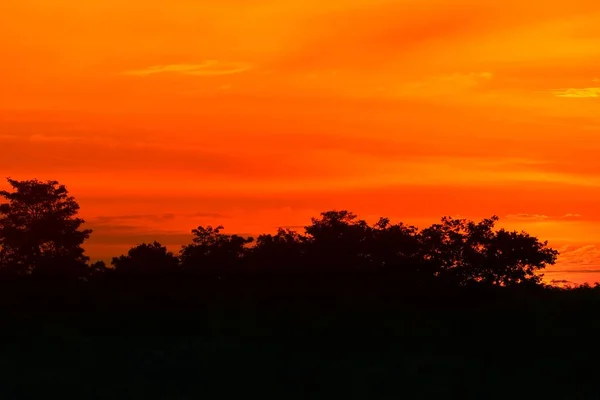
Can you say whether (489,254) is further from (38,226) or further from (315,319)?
(38,226)

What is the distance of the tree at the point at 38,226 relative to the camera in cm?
6219

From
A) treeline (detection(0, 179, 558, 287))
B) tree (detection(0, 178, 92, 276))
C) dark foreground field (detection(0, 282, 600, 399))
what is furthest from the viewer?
tree (detection(0, 178, 92, 276))

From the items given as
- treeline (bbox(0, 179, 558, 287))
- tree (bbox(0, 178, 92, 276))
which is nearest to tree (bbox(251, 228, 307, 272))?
treeline (bbox(0, 179, 558, 287))

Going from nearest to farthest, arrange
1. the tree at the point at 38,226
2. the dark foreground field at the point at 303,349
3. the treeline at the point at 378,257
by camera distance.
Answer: the dark foreground field at the point at 303,349, the treeline at the point at 378,257, the tree at the point at 38,226

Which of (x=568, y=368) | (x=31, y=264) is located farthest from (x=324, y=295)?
(x=31, y=264)

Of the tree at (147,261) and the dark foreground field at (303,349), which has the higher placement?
the tree at (147,261)

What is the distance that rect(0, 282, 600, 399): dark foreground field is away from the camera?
945 inches

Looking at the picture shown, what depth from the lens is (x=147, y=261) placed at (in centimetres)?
4178

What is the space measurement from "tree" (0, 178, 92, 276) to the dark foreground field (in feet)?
91.5

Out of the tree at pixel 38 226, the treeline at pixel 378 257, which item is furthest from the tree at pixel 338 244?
the tree at pixel 38 226

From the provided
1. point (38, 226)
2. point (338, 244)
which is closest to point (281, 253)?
point (338, 244)

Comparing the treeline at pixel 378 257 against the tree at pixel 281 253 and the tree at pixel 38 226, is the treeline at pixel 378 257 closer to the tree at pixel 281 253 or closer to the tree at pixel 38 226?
the tree at pixel 281 253

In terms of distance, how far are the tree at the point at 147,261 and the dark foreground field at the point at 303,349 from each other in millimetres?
5065

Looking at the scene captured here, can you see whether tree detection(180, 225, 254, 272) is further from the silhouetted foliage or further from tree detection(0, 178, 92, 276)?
tree detection(0, 178, 92, 276)
